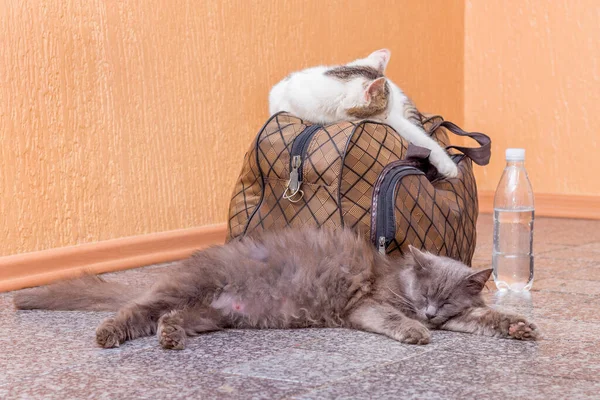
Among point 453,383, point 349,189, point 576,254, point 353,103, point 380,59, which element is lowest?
point 576,254

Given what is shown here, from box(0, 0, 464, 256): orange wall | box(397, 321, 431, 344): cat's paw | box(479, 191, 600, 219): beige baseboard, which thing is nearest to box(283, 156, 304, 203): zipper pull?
box(397, 321, 431, 344): cat's paw

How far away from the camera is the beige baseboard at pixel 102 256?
2.56 metres

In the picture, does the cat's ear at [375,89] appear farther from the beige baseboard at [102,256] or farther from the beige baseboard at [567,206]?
the beige baseboard at [567,206]

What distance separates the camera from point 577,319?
6.72 feet

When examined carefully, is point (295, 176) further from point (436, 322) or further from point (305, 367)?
point (305, 367)

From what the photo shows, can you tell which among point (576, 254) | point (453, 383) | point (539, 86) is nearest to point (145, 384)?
point (453, 383)

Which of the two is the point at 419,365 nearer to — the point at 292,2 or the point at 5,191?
the point at 5,191

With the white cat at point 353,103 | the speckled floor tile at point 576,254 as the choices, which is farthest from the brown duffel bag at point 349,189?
the speckled floor tile at point 576,254

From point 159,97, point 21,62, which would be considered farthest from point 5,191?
point 159,97

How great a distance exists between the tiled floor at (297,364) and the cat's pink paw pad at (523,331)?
30 millimetres

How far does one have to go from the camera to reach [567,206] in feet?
14.3

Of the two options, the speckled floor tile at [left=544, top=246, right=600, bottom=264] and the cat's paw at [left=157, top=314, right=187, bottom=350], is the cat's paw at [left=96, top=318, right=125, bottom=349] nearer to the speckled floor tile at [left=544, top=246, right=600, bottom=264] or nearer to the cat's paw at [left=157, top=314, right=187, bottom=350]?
the cat's paw at [left=157, top=314, right=187, bottom=350]

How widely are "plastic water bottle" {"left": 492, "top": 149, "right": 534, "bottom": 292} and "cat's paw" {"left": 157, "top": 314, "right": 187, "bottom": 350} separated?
1.17m

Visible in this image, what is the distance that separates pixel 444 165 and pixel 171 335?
3.50 ft
